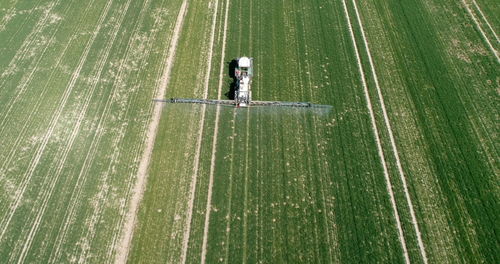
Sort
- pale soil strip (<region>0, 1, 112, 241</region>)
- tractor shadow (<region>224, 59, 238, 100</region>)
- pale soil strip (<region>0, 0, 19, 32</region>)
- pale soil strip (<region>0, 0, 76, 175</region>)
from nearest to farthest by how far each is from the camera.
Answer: pale soil strip (<region>0, 1, 112, 241</region>) < pale soil strip (<region>0, 0, 76, 175</region>) < tractor shadow (<region>224, 59, 238, 100</region>) < pale soil strip (<region>0, 0, 19, 32</region>)

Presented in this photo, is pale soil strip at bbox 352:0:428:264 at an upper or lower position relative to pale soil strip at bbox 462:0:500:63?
lower

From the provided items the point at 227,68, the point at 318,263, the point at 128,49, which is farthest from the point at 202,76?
the point at 318,263

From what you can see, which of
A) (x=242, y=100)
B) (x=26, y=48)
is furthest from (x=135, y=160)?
(x=26, y=48)

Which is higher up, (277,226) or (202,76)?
(202,76)

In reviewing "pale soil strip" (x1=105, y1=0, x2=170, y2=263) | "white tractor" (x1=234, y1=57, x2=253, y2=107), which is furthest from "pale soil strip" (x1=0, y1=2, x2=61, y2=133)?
"white tractor" (x1=234, y1=57, x2=253, y2=107)

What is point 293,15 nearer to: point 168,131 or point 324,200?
point 168,131

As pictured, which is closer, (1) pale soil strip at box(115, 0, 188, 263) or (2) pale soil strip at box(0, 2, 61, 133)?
(1) pale soil strip at box(115, 0, 188, 263)

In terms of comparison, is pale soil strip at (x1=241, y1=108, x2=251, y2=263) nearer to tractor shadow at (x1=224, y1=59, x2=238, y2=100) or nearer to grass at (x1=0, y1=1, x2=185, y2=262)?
tractor shadow at (x1=224, y1=59, x2=238, y2=100)

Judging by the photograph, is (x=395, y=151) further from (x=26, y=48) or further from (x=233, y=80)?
(x=26, y=48)
